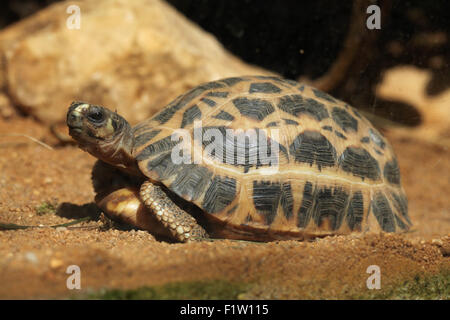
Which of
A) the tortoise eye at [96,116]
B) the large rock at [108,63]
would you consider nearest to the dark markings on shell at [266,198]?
the tortoise eye at [96,116]

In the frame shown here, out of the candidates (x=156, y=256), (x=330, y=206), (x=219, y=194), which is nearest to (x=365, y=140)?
(x=330, y=206)

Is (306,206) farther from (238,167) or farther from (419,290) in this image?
(419,290)

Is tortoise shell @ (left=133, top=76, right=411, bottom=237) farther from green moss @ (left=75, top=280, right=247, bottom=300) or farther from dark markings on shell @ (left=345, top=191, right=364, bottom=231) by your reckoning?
green moss @ (left=75, top=280, right=247, bottom=300)

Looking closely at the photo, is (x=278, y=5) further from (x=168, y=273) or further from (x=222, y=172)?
(x=168, y=273)

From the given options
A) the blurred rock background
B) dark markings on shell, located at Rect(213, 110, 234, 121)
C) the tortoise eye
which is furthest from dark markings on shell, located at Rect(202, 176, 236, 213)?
the blurred rock background

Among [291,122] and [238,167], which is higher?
[291,122]

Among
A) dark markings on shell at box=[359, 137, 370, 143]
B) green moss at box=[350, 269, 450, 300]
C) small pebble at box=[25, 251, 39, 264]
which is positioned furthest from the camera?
dark markings on shell at box=[359, 137, 370, 143]

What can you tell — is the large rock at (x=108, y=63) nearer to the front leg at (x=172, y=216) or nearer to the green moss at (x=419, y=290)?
the front leg at (x=172, y=216)
